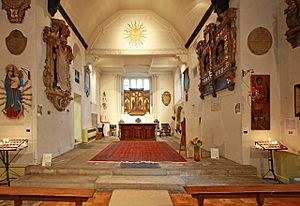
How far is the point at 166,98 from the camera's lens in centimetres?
1802

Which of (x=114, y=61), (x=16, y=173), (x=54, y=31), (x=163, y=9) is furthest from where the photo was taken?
(x=114, y=61)

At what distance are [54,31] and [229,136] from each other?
5405mm

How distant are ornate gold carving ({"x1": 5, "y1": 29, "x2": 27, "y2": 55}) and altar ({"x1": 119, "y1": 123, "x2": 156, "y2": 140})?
805 cm

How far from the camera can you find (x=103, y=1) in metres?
10.4

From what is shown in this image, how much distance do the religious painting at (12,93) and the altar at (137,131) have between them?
25.7 ft

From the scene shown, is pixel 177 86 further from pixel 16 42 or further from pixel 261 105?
pixel 16 42

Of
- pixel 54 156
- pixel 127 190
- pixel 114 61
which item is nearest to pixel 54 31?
pixel 54 156

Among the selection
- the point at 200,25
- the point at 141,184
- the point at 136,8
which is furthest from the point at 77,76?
the point at 141,184

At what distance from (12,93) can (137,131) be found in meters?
8.36

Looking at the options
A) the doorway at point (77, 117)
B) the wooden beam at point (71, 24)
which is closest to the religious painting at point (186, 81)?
the wooden beam at point (71, 24)

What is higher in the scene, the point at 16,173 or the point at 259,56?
the point at 259,56

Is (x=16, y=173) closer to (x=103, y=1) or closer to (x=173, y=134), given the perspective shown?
(x=103, y=1)

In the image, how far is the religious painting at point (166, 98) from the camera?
1800 centimetres

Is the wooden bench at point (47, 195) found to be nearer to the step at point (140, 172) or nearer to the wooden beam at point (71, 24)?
the step at point (140, 172)
